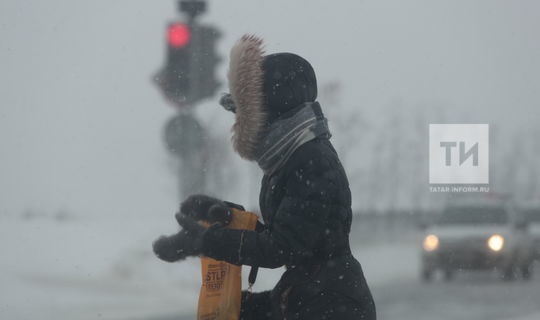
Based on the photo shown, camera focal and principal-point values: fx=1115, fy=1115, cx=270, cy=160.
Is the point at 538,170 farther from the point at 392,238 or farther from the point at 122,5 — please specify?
the point at 122,5

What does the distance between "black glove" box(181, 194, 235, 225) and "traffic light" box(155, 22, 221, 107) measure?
5.26m

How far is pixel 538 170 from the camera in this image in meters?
25.3

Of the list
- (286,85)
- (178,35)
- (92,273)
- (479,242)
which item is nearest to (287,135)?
(286,85)

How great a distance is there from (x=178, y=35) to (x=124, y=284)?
15.7ft

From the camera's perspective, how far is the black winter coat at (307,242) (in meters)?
2.30

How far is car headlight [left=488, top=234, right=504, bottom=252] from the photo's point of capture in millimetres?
14367

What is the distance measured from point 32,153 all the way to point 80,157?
120 cm

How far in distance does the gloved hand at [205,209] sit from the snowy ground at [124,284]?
6.72 meters

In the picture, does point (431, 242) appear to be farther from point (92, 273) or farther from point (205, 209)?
point (205, 209)

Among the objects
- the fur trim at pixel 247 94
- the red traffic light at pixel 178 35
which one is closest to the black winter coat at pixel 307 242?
the fur trim at pixel 247 94

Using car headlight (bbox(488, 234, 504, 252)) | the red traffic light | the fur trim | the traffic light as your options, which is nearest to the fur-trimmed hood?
the fur trim

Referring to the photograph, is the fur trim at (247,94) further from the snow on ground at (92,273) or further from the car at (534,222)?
the car at (534,222)

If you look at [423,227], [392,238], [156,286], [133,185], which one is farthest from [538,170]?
[156,286]

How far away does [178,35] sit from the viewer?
26.3 feet
